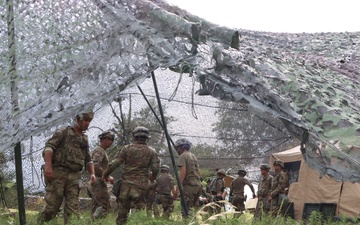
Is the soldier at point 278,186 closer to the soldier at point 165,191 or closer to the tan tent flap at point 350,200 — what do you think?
the tan tent flap at point 350,200

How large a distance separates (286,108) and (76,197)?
3.90 metres

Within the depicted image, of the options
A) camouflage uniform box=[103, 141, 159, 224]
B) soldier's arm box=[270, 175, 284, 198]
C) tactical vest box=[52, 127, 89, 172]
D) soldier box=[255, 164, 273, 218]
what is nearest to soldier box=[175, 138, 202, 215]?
camouflage uniform box=[103, 141, 159, 224]

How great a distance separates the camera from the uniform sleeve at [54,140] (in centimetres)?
786

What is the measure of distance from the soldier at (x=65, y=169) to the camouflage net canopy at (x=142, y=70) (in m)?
2.11

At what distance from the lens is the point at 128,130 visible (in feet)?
44.3

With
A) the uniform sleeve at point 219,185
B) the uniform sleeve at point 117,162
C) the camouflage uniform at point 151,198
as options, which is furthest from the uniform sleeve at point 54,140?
the uniform sleeve at point 219,185

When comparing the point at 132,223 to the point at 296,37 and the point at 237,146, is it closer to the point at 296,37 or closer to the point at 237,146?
the point at 296,37

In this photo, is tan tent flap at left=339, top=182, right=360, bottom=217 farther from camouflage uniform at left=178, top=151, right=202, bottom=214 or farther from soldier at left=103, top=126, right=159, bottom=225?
soldier at left=103, top=126, right=159, bottom=225

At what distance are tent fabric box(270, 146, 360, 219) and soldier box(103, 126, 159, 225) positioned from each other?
5.28 meters

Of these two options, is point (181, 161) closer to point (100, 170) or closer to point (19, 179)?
point (100, 170)

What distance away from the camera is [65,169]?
798 cm

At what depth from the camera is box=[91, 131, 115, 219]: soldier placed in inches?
395

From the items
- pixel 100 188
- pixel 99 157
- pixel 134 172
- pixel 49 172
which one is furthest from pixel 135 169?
pixel 49 172

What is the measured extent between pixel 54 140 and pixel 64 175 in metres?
0.46
